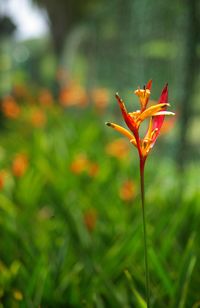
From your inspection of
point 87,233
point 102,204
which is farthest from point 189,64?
point 87,233

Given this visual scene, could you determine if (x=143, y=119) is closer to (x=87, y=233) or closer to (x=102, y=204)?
(x=87, y=233)

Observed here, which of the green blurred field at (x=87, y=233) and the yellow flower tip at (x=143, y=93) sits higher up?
the yellow flower tip at (x=143, y=93)

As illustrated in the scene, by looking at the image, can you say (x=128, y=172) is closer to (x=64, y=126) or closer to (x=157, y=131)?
(x=64, y=126)

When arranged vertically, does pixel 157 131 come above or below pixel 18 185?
above

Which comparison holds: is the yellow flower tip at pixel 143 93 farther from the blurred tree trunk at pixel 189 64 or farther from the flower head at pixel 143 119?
the blurred tree trunk at pixel 189 64

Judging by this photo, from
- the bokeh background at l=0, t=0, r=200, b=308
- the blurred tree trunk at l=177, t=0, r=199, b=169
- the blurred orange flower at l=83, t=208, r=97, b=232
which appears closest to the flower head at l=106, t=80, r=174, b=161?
the bokeh background at l=0, t=0, r=200, b=308

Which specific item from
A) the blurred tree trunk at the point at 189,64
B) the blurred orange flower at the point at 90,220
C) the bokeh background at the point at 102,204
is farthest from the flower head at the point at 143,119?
the blurred tree trunk at the point at 189,64

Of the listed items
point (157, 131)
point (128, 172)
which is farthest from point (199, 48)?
point (157, 131)

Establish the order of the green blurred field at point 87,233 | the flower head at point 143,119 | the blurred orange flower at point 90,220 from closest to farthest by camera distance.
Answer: the flower head at point 143,119
the green blurred field at point 87,233
the blurred orange flower at point 90,220
